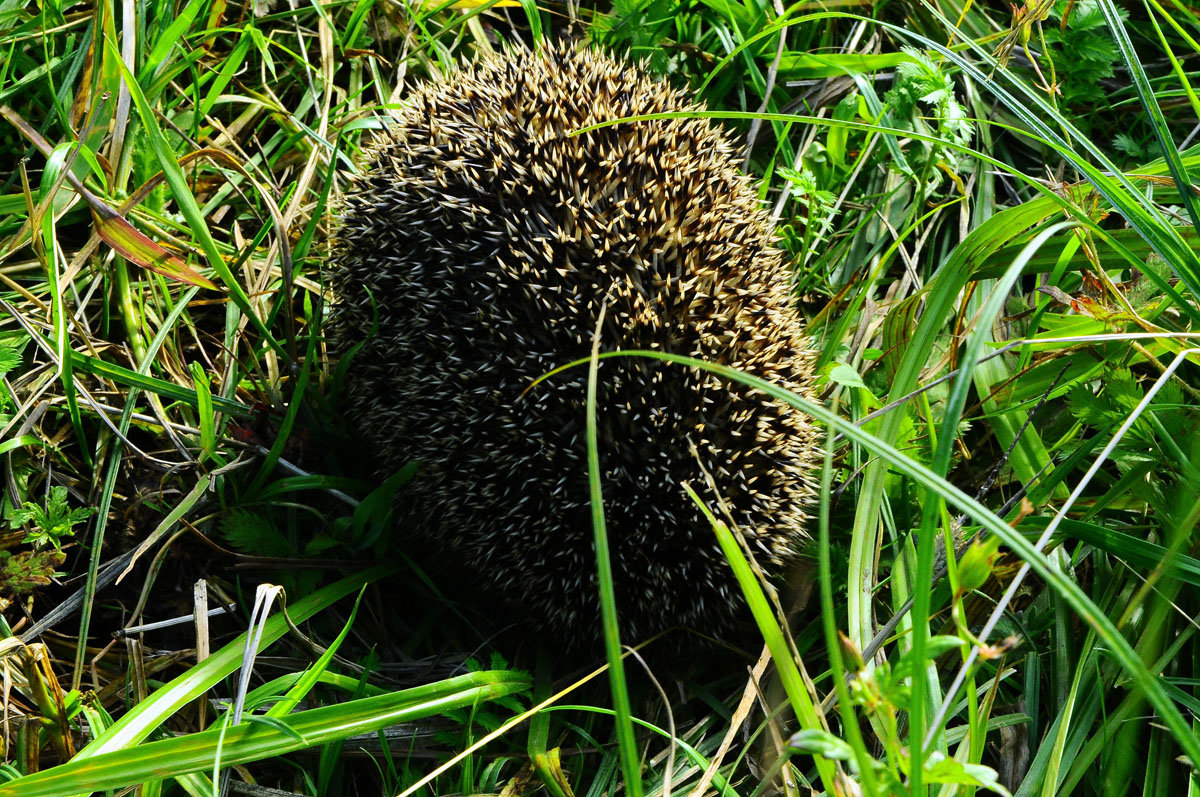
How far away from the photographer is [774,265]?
3572mm

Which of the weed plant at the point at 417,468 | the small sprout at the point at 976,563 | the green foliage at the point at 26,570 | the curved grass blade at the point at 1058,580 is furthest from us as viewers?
the green foliage at the point at 26,570

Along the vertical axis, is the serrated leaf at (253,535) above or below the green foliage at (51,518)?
below

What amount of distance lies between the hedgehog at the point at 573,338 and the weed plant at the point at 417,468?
0.29 m

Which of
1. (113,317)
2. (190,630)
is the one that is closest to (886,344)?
(190,630)

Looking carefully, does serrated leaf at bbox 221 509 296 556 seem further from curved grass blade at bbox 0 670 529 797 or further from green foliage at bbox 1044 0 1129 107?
green foliage at bbox 1044 0 1129 107

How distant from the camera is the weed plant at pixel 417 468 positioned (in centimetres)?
304

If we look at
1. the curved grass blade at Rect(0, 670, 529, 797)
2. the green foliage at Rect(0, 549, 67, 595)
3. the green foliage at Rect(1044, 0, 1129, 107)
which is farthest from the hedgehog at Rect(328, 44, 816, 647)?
the green foliage at Rect(1044, 0, 1129, 107)

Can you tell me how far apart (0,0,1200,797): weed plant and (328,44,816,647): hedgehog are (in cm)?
29

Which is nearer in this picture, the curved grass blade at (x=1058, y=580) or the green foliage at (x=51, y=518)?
the curved grass blade at (x=1058, y=580)

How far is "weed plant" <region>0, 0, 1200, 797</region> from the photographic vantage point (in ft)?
9.96

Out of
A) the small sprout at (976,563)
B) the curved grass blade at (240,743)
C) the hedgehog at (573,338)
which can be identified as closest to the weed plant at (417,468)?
the curved grass blade at (240,743)

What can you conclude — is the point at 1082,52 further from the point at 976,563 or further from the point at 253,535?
the point at 253,535

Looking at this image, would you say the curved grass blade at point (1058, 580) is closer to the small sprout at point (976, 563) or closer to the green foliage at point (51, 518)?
the small sprout at point (976, 563)

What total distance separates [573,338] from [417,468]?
2.87 feet
